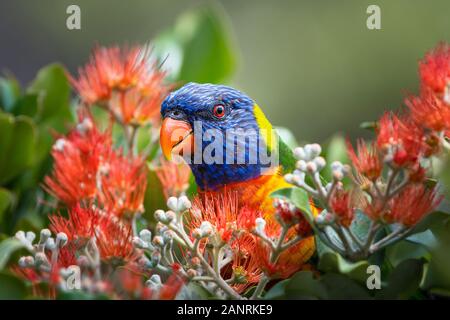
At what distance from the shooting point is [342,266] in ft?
3.87

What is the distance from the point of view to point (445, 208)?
1224mm

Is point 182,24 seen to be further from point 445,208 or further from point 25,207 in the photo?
point 445,208

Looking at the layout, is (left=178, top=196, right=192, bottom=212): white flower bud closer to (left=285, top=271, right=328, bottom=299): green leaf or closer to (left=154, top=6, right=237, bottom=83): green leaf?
(left=285, top=271, right=328, bottom=299): green leaf

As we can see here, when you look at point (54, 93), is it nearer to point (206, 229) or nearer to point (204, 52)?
point (204, 52)

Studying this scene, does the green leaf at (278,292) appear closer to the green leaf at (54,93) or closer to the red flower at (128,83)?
the red flower at (128,83)

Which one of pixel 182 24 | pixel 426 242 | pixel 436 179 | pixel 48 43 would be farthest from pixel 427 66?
pixel 48 43

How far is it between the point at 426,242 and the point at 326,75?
6020 millimetres

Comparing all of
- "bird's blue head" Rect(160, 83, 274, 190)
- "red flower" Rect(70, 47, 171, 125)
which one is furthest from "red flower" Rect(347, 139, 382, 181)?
"red flower" Rect(70, 47, 171, 125)

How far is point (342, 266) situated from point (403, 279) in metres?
0.15

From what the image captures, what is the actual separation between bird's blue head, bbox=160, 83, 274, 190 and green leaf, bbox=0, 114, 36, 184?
0.44 meters

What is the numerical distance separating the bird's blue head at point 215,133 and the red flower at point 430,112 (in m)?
0.63

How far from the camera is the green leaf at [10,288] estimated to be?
123 cm

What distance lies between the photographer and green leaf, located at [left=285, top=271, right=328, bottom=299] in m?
1.20

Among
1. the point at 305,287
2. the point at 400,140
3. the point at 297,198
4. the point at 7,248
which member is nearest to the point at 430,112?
the point at 400,140
